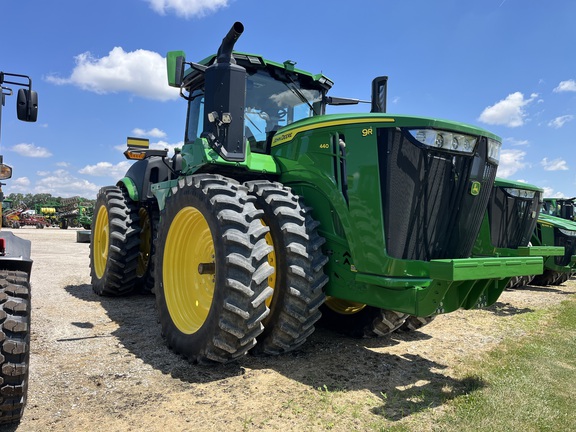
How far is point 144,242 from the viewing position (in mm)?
7504

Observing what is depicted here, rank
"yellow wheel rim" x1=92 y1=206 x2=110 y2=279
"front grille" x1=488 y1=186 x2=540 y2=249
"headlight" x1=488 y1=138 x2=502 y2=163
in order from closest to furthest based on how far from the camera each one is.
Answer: "headlight" x1=488 y1=138 x2=502 y2=163, "front grille" x1=488 y1=186 x2=540 y2=249, "yellow wheel rim" x1=92 y1=206 x2=110 y2=279

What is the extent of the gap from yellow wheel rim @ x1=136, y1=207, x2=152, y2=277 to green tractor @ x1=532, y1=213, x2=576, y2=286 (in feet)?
29.6

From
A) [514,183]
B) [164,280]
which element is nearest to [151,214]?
[164,280]

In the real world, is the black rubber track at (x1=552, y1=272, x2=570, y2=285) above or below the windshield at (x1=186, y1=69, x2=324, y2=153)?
below

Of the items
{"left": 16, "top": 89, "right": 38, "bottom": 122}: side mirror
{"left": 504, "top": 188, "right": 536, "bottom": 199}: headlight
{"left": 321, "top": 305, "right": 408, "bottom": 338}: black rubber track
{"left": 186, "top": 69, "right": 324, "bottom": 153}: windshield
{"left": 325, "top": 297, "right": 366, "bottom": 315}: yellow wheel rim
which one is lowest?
{"left": 321, "top": 305, "right": 408, "bottom": 338}: black rubber track

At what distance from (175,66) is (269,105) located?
115cm

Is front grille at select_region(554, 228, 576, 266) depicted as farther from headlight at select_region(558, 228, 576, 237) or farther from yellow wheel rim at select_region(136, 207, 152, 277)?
yellow wheel rim at select_region(136, 207, 152, 277)

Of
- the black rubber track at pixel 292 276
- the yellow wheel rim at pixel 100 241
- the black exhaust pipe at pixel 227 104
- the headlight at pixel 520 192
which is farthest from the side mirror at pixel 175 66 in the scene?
the headlight at pixel 520 192

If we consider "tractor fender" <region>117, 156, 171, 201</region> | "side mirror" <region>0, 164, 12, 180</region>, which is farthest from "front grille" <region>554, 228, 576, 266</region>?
"side mirror" <region>0, 164, 12, 180</region>

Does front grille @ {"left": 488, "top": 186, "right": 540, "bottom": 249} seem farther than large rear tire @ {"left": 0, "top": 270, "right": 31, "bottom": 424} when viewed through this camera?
Yes

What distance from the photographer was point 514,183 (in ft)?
24.0

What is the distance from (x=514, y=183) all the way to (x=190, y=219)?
5605 mm

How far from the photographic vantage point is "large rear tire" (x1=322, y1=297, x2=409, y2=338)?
14.8ft

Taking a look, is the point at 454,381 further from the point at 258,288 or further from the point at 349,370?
the point at 258,288
